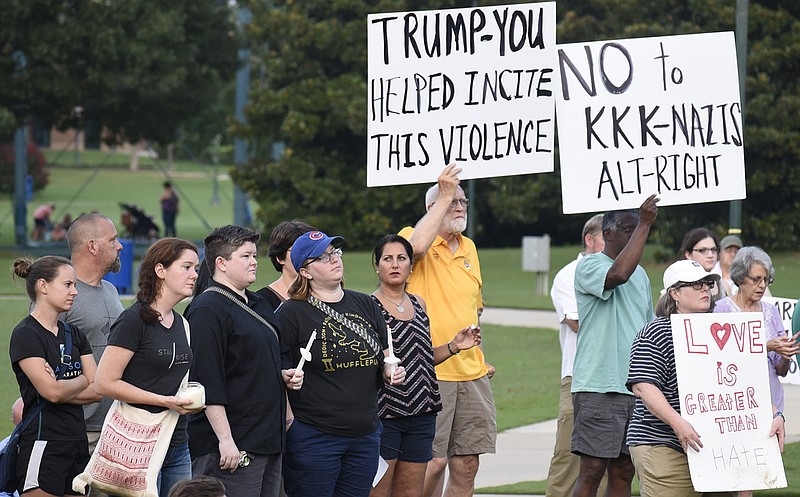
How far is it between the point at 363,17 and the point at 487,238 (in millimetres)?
7938

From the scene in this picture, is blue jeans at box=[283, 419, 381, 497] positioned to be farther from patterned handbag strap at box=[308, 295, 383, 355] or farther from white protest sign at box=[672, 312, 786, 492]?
white protest sign at box=[672, 312, 786, 492]

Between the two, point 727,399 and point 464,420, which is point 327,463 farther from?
point 727,399

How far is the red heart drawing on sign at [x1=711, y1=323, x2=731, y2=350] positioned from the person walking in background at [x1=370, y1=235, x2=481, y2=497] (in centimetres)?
124

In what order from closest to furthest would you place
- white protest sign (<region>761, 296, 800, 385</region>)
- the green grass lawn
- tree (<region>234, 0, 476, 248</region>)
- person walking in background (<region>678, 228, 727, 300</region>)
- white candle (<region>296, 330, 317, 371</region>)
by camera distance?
white candle (<region>296, 330, 317, 371</region>) → white protest sign (<region>761, 296, 800, 385</region>) → person walking in background (<region>678, 228, 727, 300</region>) → the green grass lawn → tree (<region>234, 0, 476, 248</region>)

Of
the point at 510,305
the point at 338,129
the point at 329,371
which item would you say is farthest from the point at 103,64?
the point at 329,371

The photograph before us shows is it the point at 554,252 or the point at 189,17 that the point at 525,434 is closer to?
the point at 554,252

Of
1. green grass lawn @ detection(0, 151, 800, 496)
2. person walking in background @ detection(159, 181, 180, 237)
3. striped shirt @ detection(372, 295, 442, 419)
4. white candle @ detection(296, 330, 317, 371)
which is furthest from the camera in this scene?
person walking in background @ detection(159, 181, 180, 237)

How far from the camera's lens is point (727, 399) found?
6.29 m

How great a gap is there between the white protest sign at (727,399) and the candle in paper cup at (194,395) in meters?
2.23

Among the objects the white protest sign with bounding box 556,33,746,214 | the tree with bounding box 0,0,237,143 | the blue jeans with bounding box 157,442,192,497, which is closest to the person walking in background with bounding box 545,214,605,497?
the white protest sign with bounding box 556,33,746,214

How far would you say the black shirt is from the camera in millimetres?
5941

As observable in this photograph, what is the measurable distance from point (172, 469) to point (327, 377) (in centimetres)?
85

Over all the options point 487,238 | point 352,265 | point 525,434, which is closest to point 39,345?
point 525,434

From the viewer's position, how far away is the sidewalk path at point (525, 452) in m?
9.56
